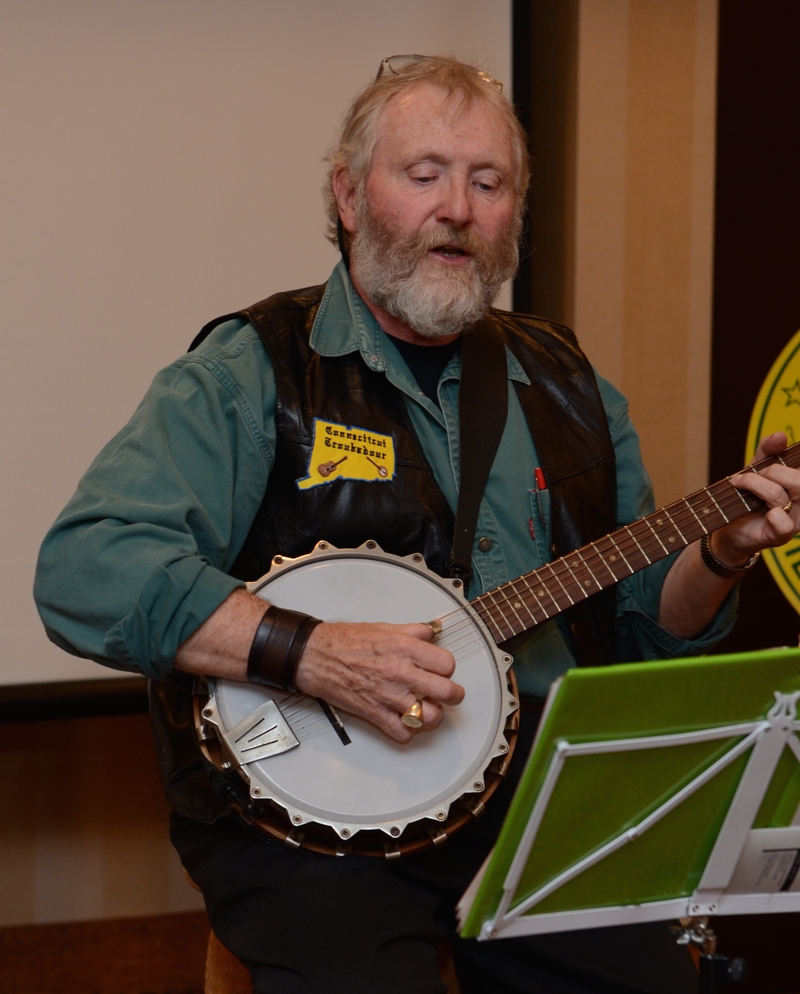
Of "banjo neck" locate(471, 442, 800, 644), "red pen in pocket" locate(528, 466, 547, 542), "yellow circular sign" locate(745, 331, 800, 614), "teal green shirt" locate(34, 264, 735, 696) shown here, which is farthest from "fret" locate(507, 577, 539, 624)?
"yellow circular sign" locate(745, 331, 800, 614)

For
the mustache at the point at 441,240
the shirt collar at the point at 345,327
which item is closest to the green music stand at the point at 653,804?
the shirt collar at the point at 345,327

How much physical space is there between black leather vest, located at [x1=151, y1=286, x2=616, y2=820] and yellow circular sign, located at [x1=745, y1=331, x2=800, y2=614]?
915 millimetres

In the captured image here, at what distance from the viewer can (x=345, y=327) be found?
187cm

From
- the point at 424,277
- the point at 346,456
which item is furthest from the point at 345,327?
the point at 346,456

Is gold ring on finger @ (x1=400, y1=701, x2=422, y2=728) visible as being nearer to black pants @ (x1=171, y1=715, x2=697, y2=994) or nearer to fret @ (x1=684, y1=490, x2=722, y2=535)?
black pants @ (x1=171, y1=715, x2=697, y2=994)

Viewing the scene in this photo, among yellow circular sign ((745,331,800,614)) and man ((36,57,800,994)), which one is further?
yellow circular sign ((745,331,800,614))

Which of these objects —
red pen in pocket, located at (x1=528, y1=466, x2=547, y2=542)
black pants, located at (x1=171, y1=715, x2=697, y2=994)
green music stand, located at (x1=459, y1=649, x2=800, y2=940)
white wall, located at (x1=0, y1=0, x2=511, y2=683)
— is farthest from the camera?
white wall, located at (x1=0, y1=0, x2=511, y2=683)

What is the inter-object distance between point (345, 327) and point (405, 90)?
44cm

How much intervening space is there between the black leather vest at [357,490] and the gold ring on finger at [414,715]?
348 mm

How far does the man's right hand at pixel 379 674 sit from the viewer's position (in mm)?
1460

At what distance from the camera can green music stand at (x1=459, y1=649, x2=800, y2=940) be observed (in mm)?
1071

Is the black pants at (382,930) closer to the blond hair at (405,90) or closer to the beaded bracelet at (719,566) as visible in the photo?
the beaded bracelet at (719,566)

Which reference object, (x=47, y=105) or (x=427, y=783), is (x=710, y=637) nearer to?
(x=427, y=783)

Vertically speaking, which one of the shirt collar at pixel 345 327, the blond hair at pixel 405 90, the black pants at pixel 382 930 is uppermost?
the blond hair at pixel 405 90
